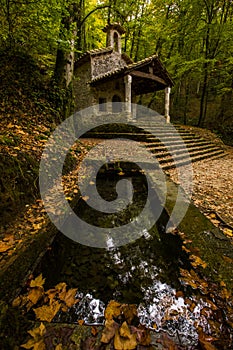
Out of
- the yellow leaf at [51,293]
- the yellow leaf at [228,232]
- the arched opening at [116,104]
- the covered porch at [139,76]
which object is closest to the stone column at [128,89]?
the covered porch at [139,76]

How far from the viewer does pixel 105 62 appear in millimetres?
13016

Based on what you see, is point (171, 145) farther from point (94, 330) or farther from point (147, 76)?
point (94, 330)

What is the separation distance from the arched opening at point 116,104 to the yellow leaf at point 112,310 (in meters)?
13.6

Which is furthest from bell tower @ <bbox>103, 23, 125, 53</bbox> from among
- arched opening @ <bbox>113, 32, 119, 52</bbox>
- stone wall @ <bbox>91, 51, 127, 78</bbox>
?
stone wall @ <bbox>91, 51, 127, 78</bbox>

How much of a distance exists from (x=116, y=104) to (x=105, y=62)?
306 centimetres

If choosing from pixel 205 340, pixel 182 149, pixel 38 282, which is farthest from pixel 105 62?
pixel 205 340

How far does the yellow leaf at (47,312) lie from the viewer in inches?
64.6

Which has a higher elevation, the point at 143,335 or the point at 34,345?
Answer: the point at 34,345

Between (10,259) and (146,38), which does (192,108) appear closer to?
(146,38)

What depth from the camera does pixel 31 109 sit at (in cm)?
543

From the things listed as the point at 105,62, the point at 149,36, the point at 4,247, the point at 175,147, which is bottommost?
the point at 4,247

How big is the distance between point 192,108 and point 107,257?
2022cm

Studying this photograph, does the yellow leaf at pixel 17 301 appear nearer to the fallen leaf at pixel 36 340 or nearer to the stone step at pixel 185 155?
the fallen leaf at pixel 36 340

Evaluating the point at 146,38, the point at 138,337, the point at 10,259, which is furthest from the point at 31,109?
the point at 146,38
